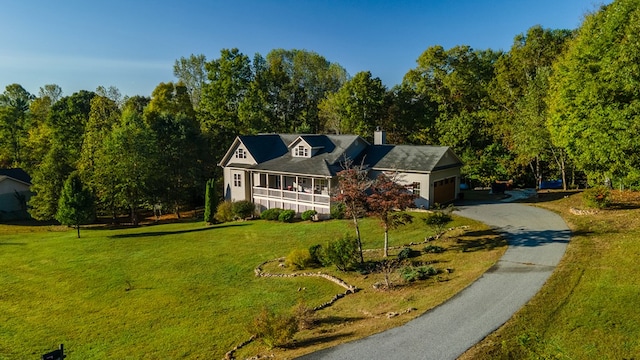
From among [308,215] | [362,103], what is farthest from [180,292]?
[362,103]

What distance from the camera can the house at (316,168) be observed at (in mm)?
32719

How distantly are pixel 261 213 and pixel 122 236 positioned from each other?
37.0ft

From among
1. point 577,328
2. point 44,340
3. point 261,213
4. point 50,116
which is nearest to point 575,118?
point 577,328

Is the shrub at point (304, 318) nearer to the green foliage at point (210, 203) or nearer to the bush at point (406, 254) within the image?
the bush at point (406, 254)

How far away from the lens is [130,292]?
2017 centimetres

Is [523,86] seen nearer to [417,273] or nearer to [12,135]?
[417,273]

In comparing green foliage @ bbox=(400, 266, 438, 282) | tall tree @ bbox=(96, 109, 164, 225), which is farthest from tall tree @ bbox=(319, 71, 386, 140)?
green foliage @ bbox=(400, 266, 438, 282)

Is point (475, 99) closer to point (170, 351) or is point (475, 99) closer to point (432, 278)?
point (432, 278)

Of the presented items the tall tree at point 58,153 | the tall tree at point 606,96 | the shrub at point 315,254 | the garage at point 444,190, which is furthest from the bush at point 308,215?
the tall tree at point 58,153

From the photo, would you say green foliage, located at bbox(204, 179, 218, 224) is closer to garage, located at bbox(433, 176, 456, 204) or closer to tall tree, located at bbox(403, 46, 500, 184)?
garage, located at bbox(433, 176, 456, 204)

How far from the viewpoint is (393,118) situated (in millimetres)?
50125

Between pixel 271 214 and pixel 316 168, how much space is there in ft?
17.9

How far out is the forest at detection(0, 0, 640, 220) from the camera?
23719 mm

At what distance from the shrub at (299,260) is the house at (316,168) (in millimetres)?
10572
